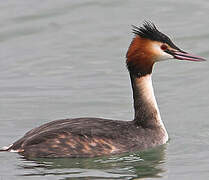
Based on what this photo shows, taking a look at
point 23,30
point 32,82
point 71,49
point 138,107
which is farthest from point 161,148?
point 23,30

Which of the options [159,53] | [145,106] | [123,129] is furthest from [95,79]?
[123,129]

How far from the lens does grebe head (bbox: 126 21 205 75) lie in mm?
11070

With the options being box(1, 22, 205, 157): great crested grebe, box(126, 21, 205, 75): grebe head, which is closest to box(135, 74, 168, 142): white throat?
box(1, 22, 205, 157): great crested grebe

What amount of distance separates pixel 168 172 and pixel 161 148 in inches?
39.0

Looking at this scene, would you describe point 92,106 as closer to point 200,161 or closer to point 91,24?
point 200,161

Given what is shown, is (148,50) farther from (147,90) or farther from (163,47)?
(147,90)

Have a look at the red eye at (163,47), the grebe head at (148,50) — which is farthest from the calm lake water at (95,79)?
the red eye at (163,47)

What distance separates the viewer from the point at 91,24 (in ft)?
55.6

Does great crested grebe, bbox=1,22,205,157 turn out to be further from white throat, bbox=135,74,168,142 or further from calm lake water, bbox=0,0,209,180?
calm lake water, bbox=0,0,209,180

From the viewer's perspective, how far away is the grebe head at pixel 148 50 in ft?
36.3

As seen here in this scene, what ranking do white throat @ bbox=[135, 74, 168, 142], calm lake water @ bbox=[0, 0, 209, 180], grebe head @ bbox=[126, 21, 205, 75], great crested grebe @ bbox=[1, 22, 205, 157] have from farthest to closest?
white throat @ bbox=[135, 74, 168, 142], grebe head @ bbox=[126, 21, 205, 75], great crested grebe @ bbox=[1, 22, 205, 157], calm lake water @ bbox=[0, 0, 209, 180]

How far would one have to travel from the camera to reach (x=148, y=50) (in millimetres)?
11102

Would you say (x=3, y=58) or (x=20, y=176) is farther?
(x=3, y=58)

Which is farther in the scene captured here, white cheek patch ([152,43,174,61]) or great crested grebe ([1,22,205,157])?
white cheek patch ([152,43,174,61])
